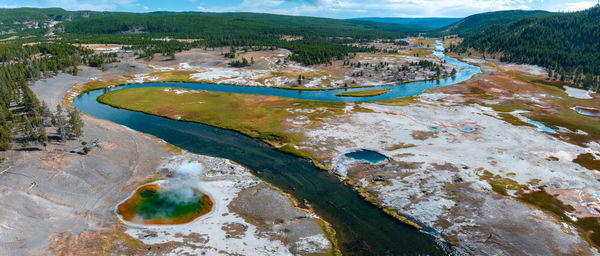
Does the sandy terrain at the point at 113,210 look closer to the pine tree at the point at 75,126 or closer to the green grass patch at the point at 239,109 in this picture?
the pine tree at the point at 75,126

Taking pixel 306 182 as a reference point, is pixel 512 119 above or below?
above

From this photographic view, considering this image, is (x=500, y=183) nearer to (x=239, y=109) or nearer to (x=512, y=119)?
(x=512, y=119)

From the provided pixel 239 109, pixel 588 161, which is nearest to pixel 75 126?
pixel 239 109

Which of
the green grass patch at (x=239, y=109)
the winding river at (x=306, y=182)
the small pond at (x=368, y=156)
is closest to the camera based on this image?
the winding river at (x=306, y=182)

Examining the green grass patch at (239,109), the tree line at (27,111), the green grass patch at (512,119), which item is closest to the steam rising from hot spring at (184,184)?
the green grass patch at (239,109)

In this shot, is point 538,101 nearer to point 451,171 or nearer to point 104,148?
point 451,171

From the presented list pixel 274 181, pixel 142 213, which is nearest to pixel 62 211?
pixel 142 213

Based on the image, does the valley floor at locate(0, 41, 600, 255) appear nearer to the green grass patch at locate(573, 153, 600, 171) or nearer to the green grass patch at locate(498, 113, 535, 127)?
the green grass patch at locate(573, 153, 600, 171)

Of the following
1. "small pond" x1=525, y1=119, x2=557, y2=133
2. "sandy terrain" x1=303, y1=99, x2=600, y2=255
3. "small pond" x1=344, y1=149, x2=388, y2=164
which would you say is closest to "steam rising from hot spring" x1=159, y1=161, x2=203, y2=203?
"sandy terrain" x1=303, y1=99, x2=600, y2=255
